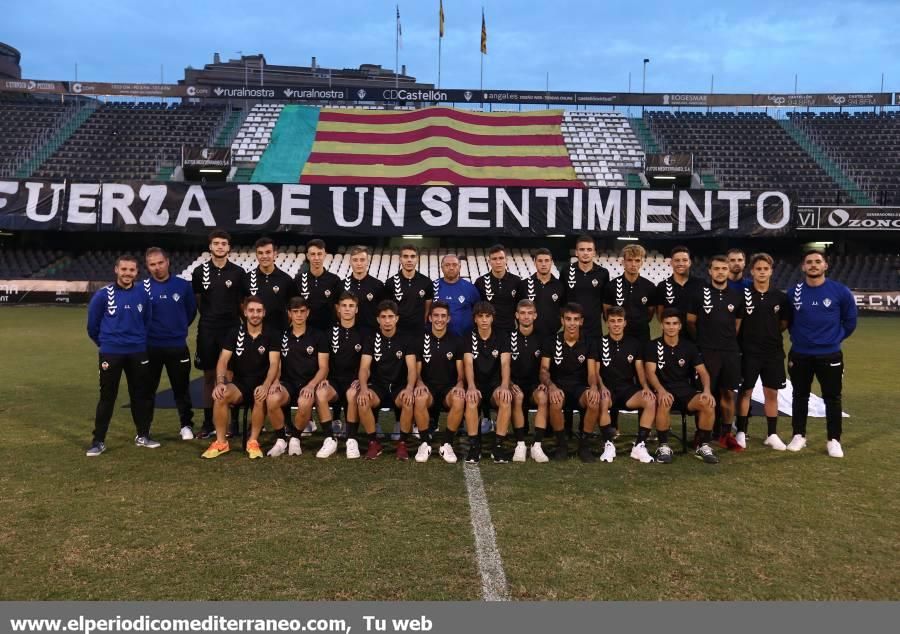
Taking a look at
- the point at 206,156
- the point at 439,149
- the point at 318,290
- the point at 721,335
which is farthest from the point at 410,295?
the point at 206,156

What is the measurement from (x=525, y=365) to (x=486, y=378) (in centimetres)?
38

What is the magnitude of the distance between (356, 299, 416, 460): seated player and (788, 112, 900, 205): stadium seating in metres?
28.8

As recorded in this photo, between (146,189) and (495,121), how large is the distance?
17.9 meters

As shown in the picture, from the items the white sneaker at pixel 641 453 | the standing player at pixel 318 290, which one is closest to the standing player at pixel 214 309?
the standing player at pixel 318 290

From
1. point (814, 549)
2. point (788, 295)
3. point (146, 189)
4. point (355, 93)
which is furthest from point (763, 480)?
point (355, 93)

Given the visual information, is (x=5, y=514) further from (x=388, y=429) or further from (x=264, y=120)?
(x=264, y=120)

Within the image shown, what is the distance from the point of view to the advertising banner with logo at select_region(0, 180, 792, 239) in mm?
21641

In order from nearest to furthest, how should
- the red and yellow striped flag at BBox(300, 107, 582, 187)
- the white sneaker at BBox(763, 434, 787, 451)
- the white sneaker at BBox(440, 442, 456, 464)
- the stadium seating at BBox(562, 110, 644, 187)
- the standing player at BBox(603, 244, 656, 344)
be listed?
the white sneaker at BBox(440, 442, 456, 464), the white sneaker at BBox(763, 434, 787, 451), the standing player at BBox(603, 244, 656, 344), the red and yellow striped flag at BBox(300, 107, 582, 187), the stadium seating at BBox(562, 110, 644, 187)

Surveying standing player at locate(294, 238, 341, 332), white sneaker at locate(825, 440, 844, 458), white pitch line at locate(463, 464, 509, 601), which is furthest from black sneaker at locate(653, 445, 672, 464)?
standing player at locate(294, 238, 341, 332)

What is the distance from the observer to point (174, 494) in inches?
177

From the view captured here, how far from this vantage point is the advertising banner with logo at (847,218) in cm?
2241

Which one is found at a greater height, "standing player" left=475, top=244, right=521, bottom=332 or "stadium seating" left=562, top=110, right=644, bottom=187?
"stadium seating" left=562, top=110, right=644, bottom=187

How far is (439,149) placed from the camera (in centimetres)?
2908

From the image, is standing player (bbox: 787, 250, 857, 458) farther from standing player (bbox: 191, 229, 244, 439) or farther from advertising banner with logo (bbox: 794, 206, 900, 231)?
advertising banner with logo (bbox: 794, 206, 900, 231)
